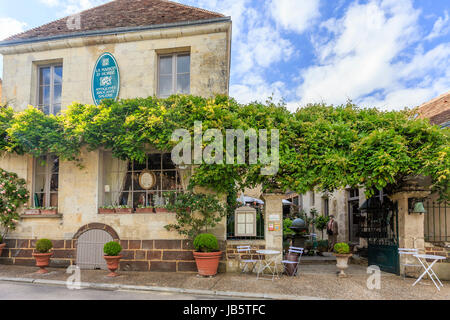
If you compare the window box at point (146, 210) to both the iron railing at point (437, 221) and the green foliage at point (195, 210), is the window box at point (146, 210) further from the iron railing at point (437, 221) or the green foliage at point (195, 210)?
the iron railing at point (437, 221)

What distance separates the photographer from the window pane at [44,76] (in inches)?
430

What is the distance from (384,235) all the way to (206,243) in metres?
5.43

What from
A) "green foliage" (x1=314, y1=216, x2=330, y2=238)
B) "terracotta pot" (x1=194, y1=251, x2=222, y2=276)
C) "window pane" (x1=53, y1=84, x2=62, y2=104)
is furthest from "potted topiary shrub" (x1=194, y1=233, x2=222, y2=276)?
"green foliage" (x1=314, y1=216, x2=330, y2=238)

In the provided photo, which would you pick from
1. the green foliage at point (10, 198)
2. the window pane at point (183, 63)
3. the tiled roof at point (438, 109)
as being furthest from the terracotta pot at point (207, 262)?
the tiled roof at point (438, 109)

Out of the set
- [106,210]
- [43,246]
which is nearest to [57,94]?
[106,210]

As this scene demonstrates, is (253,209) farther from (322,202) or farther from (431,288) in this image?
(322,202)

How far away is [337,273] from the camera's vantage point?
8.98m

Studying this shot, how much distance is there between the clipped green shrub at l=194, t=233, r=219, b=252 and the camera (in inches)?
319

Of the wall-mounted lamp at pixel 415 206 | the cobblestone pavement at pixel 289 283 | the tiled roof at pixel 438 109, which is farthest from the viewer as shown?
the tiled roof at pixel 438 109

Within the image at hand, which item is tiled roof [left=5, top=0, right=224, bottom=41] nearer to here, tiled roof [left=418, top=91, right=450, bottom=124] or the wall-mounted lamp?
the wall-mounted lamp

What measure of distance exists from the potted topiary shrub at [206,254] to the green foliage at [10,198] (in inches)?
220

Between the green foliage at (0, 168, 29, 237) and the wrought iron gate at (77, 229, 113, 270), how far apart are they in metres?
2.16
